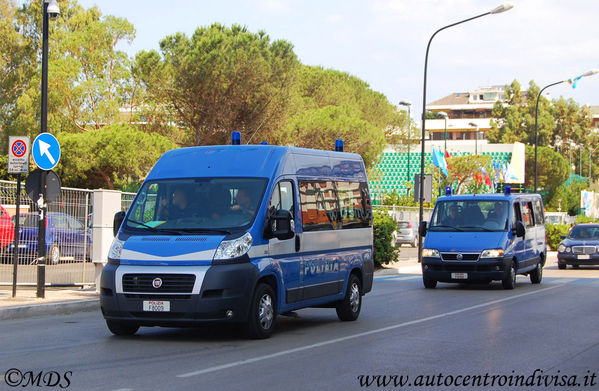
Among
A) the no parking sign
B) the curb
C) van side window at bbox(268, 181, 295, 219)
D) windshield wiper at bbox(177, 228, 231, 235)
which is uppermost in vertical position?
the no parking sign

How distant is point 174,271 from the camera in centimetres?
1050

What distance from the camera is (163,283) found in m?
10.6

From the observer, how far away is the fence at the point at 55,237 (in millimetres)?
18234

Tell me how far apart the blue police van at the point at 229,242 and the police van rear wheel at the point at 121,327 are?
0.05ft

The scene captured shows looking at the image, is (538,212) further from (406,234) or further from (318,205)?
(406,234)

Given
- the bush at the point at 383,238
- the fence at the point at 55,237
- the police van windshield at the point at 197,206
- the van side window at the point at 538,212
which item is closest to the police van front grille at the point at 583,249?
the bush at the point at 383,238

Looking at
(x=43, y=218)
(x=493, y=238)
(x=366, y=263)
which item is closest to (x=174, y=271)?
(x=366, y=263)

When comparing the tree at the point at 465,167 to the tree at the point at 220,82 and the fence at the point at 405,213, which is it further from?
the tree at the point at 220,82

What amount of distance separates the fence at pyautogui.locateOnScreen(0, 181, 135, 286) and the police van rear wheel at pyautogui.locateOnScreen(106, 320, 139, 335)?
727 cm

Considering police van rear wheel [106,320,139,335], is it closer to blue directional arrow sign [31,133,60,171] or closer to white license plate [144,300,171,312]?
white license plate [144,300,171,312]

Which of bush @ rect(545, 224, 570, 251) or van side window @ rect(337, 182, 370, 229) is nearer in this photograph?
van side window @ rect(337, 182, 370, 229)

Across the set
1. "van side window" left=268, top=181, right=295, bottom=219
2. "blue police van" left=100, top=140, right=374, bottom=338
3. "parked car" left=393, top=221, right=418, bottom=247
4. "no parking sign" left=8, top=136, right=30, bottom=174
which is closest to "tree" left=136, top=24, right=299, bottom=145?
"parked car" left=393, top=221, right=418, bottom=247

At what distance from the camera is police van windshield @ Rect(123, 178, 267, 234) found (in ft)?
36.6

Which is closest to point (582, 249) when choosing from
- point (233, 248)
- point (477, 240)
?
point (477, 240)
